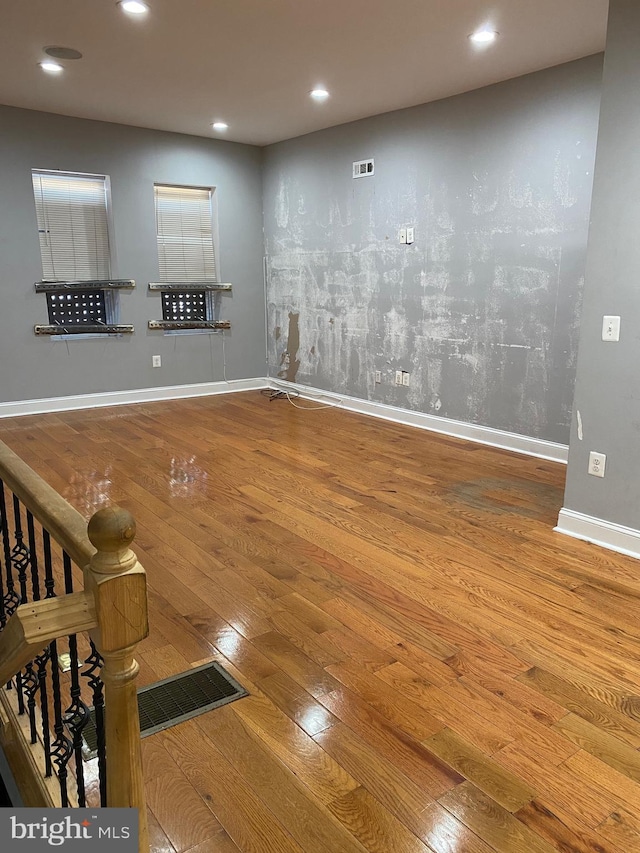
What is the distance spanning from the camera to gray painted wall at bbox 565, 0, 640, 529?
8.99 ft

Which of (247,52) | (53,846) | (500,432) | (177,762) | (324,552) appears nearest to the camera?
(53,846)

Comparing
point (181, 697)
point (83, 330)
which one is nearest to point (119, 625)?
point (181, 697)

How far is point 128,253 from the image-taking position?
6.24m

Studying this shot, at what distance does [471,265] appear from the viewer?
4.92m

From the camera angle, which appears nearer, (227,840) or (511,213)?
(227,840)

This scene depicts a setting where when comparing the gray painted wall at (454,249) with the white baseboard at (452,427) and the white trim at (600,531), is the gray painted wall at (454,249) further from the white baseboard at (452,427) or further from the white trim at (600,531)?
the white trim at (600,531)

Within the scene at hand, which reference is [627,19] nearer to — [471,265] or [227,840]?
[471,265]

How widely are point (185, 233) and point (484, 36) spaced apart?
12.5 ft

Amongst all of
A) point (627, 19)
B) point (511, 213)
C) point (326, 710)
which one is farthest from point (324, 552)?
point (511, 213)

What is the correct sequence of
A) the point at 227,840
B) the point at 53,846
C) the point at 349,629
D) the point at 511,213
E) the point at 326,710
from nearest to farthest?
1. the point at 53,846
2. the point at 227,840
3. the point at 326,710
4. the point at 349,629
5. the point at 511,213

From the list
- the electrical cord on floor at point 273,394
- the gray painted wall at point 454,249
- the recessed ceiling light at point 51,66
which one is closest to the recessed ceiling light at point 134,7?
the recessed ceiling light at point 51,66

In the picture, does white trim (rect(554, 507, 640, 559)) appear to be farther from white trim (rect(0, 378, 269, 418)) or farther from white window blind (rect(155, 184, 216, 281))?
white window blind (rect(155, 184, 216, 281))

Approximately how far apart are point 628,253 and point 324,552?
6.40 ft

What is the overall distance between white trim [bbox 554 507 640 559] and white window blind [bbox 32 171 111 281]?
492cm
